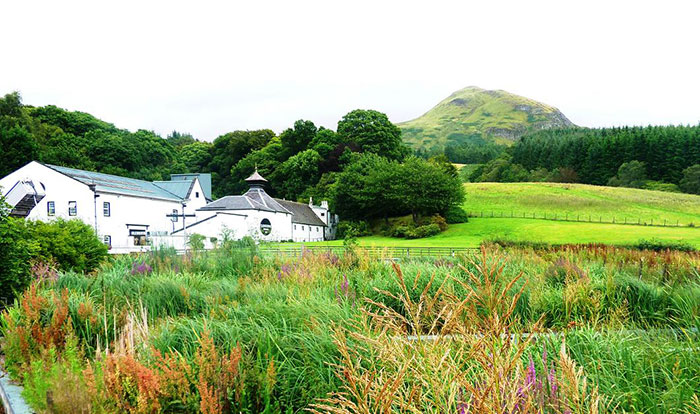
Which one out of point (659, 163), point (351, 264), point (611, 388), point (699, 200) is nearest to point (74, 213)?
point (351, 264)

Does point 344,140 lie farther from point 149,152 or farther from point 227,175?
point 149,152

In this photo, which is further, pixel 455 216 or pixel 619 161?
pixel 619 161

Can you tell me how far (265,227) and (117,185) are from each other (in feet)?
54.1

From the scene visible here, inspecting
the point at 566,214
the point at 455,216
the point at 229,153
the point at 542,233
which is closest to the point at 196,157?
the point at 229,153

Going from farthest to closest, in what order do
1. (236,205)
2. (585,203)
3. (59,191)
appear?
(585,203) → (236,205) → (59,191)

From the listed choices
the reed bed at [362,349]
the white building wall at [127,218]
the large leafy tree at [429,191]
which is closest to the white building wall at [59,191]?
the white building wall at [127,218]

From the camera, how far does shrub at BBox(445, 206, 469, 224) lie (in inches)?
2232

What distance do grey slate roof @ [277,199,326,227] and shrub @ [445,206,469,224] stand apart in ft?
64.7

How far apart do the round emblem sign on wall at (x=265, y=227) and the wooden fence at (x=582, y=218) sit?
29461 mm

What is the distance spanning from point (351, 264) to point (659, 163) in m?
96.3

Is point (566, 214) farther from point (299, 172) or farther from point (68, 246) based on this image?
point (68, 246)

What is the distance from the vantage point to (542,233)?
45.0 m

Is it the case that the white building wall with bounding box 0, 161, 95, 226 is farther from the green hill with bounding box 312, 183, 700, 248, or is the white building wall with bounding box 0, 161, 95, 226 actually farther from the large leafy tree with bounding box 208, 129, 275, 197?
the large leafy tree with bounding box 208, 129, 275, 197

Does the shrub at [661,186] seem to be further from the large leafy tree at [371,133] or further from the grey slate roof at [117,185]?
the grey slate roof at [117,185]
